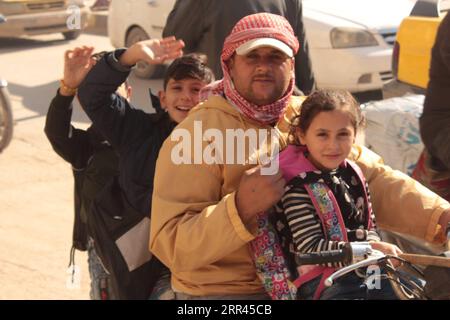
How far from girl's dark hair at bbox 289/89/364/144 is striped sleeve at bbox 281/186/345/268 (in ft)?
0.69

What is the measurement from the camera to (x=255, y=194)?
8.31 feet

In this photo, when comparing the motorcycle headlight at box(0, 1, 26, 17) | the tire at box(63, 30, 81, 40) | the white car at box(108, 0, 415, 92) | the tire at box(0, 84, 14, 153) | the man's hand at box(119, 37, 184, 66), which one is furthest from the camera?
the tire at box(63, 30, 81, 40)

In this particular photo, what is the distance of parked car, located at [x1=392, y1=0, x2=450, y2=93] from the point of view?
16.3 feet

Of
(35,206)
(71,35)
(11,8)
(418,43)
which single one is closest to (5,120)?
(35,206)

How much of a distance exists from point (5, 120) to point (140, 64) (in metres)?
3.41

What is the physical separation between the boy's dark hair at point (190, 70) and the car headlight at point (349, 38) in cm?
557

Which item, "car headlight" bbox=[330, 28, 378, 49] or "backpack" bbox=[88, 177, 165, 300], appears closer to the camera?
"backpack" bbox=[88, 177, 165, 300]

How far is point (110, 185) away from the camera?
3.34 metres

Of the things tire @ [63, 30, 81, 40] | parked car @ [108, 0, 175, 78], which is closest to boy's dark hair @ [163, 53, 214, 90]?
parked car @ [108, 0, 175, 78]

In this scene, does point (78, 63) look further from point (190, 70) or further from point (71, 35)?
point (71, 35)

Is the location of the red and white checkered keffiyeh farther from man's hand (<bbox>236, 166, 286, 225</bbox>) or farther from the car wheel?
the car wheel
